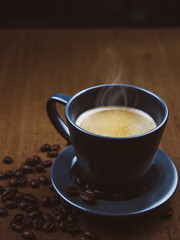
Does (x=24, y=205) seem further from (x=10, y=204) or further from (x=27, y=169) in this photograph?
(x=27, y=169)

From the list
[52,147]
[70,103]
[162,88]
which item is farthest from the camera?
[162,88]

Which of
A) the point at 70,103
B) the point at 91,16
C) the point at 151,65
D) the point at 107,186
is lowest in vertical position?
the point at 91,16

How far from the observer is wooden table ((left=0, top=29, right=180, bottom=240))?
31.9 inches

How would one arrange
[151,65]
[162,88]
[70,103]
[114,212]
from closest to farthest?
1. [114,212]
2. [70,103]
3. [162,88]
4. [151,65]

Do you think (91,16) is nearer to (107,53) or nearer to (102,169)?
(107,53)

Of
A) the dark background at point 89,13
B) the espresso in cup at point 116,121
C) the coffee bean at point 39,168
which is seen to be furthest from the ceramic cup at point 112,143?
the dark background at point 89,13

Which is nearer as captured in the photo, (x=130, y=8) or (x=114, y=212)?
(x=114, y=212)

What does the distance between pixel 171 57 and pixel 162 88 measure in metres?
0.31

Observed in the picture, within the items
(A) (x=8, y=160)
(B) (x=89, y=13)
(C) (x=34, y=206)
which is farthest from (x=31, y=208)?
(B) (x=89, y=13)

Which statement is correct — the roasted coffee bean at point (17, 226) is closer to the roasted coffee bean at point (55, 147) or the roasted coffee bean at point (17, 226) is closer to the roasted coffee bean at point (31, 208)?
the roasted coffee bean at point (31, 208)

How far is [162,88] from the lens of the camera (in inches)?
55.9

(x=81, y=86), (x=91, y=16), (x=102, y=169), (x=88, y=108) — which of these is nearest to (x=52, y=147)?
(x=88, y=108)

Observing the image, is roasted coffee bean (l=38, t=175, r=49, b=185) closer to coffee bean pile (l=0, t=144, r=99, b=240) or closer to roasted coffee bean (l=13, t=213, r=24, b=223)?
coffee bean pile (l=0, t=144, r=99, b=240)

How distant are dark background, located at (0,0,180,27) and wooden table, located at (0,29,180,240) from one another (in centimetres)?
51
